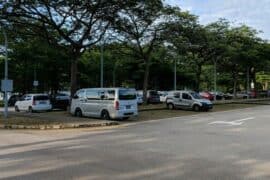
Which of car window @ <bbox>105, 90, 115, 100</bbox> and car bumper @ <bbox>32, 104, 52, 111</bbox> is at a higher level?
car window @ <bbox>105, 90, 115, 100</bbox>

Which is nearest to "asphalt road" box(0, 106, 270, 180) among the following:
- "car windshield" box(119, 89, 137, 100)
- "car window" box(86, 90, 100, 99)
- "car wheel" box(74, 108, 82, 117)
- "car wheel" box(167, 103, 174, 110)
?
"car windshield" box(119, 89, 137, 100)

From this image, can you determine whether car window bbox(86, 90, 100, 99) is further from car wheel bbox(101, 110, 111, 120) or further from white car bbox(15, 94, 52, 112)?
white car bbox(15, 94, 52, 112)

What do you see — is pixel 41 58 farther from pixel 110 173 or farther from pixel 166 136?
pixel 110 173

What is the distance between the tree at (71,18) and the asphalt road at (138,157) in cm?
1476

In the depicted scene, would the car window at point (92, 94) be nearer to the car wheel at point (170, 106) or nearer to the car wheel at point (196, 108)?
the car wheel at point (196, 108)

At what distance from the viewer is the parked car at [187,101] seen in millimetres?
36812

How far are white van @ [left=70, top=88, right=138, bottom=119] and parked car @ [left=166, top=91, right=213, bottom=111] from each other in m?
10.7

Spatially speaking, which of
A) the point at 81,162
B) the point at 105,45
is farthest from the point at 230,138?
the point at 105,45

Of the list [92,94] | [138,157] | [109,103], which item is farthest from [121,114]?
[138,157]

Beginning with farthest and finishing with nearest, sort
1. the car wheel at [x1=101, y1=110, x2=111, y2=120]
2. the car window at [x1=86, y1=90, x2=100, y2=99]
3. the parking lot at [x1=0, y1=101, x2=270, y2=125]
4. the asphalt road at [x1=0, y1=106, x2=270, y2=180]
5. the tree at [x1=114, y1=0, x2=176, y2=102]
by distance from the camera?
the tree at [x1=114, y1=0, x2=176, y2=102] < the car window at [x1=86, y1=90, x2=100, y2=99] < the car wheel at [x1=101, y1=110, x2=111, y2=120] < the parking lot at [x1=0, y1=101, x2=270, y2=125] < the asphalt road at [x1=0, y1=106, x2=270, y2=180]

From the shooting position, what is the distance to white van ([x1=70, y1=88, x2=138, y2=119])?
25844 mm

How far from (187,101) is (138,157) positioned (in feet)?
85.2

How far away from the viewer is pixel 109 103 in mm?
26125

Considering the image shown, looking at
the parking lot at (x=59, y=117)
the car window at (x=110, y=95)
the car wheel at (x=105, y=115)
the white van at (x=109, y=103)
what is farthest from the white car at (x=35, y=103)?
the car window at (x=110, y=95)
